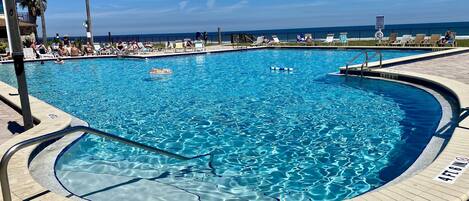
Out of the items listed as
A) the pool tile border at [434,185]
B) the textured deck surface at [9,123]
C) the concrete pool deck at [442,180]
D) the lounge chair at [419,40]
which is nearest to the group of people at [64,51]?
the textured deck surface at [9,123]

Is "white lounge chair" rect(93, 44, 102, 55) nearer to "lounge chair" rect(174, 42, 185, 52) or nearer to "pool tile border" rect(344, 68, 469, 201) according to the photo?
"lounge chair" rect(174, 42, 185, 52)

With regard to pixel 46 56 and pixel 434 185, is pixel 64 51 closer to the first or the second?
pixel 46 56

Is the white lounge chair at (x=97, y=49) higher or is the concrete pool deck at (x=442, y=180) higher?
the white lounge chair at (x=97, y=49)

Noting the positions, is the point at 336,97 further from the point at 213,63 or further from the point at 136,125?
the point at 213,63

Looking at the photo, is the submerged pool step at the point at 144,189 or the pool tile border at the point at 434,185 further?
the submerged pool step at the point at 144,189

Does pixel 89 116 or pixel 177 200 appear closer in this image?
pixel 177 200

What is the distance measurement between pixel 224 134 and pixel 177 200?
9.40 ft

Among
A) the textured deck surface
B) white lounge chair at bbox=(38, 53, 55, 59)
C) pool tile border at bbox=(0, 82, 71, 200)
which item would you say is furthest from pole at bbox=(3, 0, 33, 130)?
white lounge chair at bbox=(38, 53, 55, 59)

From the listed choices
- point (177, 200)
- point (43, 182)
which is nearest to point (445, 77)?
point (177, 200)

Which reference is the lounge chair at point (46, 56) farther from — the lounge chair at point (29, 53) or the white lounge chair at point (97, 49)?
the white lounge chair at point (97, 49)

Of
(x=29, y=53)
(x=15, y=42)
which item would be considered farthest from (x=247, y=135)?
(x=29, y=53)

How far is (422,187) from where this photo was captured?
3723 mm

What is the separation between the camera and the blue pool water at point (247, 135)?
509 centimetres

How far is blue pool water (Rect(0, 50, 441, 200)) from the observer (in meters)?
5.09
